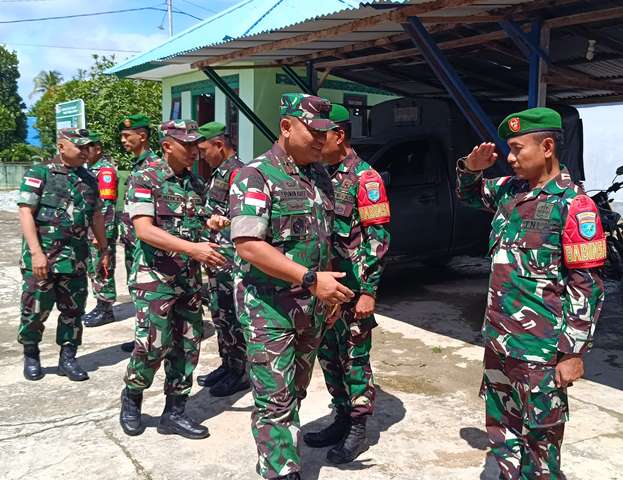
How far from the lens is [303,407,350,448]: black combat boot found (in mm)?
3475

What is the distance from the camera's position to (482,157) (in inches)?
111

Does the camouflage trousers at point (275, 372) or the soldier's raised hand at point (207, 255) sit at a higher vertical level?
the soldier's raised hand at point (207, 255)

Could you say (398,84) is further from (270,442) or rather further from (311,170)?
(270,442)

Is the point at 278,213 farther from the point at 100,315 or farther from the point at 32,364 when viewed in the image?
the point at 100,315

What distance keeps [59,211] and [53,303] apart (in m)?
0.70

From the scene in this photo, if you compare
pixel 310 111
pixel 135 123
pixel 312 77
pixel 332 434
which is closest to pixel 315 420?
pixel 332 434

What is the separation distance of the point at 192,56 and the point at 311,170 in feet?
18.1

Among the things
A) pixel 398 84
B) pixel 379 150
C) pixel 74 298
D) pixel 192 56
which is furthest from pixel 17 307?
pixel 398 84

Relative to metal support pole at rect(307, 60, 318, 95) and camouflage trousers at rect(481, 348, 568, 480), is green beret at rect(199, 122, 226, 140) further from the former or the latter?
metal support pole at rect(307, 60, 318, 95)

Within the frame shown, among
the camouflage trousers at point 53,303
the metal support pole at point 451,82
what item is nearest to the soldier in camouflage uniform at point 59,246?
the camouflage trousers at point 53,303

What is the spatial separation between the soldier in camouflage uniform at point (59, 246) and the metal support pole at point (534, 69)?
3.66m

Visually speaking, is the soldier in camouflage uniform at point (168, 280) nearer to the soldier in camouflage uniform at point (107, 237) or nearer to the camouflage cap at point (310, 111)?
the camouflage cap at point (310, 111)

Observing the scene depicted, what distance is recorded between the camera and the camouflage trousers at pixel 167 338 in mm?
3434

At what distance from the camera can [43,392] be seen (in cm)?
427
